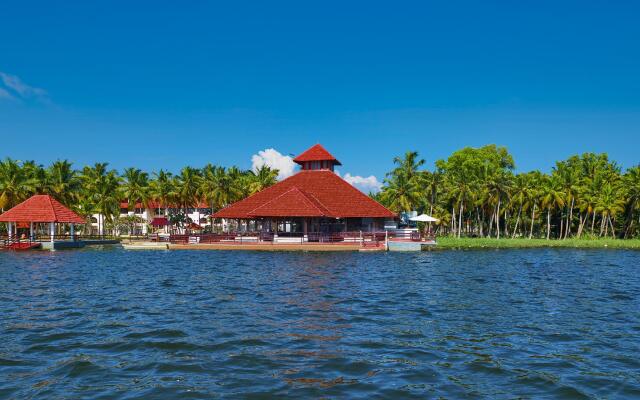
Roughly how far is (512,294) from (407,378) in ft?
38.0

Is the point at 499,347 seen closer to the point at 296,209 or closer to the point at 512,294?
the point at 512,294

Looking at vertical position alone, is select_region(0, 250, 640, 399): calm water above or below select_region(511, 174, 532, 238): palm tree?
below

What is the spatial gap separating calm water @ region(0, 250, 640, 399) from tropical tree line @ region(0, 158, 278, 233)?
144 feet

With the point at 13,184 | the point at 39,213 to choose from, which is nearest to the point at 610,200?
the point at 39,213

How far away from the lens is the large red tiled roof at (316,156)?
56812mm

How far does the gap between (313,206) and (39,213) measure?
87.2 feet

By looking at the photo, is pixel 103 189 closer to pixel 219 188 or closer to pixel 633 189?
pixel 219 188

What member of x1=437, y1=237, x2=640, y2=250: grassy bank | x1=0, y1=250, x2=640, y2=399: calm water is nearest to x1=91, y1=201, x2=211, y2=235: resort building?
x1=437, y1=237, x2=640, y2=250: grassy bank

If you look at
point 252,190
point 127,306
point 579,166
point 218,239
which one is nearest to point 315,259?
point 218,239

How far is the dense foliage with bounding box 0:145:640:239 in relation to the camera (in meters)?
62.3

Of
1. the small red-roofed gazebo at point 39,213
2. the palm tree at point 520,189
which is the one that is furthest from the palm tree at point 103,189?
the palm tree at point 520,189

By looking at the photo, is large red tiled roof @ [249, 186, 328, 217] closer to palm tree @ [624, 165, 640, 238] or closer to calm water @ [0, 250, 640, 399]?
calm water @ [0, 250, 640, 399]

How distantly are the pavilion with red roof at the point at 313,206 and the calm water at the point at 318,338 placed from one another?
23.2m

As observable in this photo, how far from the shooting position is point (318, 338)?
39.2 feet
